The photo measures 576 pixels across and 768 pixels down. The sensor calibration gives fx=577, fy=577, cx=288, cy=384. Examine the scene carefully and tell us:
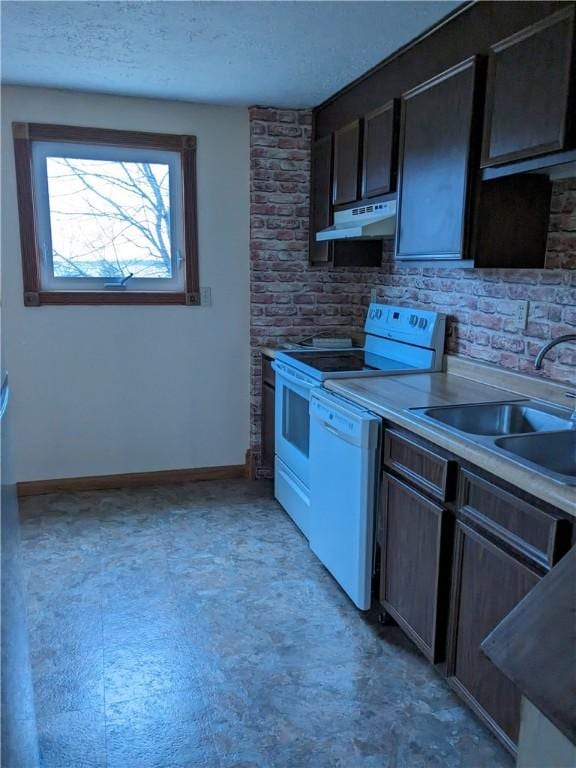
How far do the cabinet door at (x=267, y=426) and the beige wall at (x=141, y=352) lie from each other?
0.19 metres

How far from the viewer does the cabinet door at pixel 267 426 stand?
141 inches

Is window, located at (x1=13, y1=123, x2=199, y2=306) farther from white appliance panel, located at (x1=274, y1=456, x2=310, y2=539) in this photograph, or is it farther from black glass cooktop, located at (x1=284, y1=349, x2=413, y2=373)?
white appliance panel, located at (x1=274, y1=456, x2=310, y2=539)

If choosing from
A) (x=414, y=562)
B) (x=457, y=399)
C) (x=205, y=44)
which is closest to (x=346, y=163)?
(x=205, y=44)

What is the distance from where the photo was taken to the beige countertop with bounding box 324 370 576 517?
1384 millimetres

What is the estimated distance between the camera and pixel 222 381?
3.83 m

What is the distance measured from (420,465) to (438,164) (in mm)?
1171

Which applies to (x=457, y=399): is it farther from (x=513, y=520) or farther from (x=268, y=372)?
(x=268, y=372)

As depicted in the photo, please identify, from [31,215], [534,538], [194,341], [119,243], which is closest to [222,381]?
[194,341]

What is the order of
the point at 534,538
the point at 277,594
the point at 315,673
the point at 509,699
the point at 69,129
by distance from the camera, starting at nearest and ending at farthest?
the point at 534,538 < the point at 509,699 < the point at 315,673 < the point at 277,594 < the point at 69,129

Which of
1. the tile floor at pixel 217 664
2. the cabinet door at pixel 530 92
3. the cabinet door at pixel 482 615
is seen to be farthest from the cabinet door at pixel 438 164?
the tile floor at pixel 217 664

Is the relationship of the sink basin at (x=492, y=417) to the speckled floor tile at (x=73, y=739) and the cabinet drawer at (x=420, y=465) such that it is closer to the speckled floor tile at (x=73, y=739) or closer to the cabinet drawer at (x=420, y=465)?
the cabinet drawer at (x=420, y=465)

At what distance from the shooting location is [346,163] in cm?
310

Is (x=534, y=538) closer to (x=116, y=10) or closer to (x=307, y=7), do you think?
(x=307, y=7)

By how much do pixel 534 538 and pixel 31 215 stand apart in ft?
10.2
